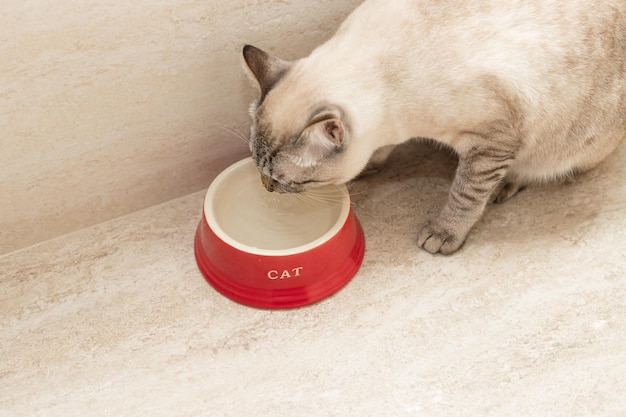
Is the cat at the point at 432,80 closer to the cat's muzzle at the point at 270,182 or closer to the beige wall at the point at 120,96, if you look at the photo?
the cat's muzzle at the point at 270,182

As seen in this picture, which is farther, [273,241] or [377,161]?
[377,161]

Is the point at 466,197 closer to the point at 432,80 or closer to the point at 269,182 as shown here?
the point at 432,80

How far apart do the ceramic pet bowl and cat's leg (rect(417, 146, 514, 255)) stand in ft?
0.63

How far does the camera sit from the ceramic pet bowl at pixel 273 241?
5.24 feet

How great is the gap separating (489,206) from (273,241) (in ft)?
2.01

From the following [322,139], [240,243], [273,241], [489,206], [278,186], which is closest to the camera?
[322,139]

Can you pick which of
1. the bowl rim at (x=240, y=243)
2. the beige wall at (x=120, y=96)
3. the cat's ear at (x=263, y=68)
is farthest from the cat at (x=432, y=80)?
the beige wall at (x=120, y=96)

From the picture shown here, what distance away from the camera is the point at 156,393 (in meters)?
1.51

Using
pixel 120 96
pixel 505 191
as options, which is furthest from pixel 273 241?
pixel 505 191

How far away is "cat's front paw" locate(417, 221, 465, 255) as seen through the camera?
176 centimetres

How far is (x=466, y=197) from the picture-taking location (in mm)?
1697

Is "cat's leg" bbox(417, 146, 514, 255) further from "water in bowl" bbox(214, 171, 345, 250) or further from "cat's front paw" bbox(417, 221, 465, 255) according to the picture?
"water in bowl" bbox(214, 171, 345, 250)

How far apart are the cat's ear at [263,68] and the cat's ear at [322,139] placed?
0.17 metres

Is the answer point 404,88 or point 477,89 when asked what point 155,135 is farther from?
point 477,89
